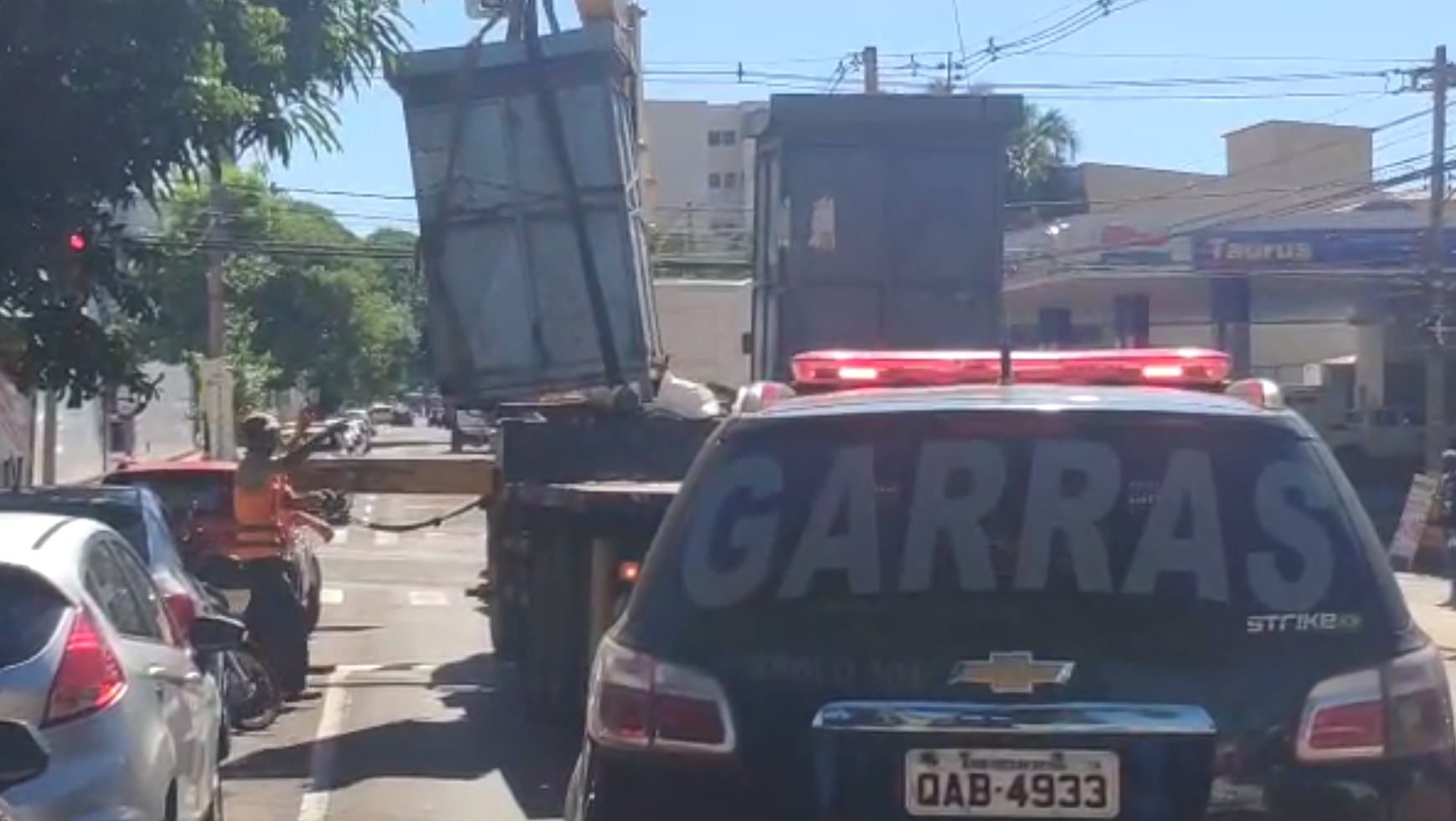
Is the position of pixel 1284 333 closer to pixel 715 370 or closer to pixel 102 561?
pixel 715 370

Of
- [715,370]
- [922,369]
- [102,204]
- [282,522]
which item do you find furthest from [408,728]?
[922,369]

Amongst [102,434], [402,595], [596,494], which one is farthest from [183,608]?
[102,434]

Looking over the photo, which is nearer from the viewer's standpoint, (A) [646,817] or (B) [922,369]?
(A) [646,817]

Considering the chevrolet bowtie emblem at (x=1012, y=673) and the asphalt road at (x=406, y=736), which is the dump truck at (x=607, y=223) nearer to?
the asphalt road at (x=406, y=736)

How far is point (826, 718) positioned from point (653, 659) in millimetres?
396

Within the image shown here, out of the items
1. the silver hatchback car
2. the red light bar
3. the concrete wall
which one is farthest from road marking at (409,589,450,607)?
the red light bar

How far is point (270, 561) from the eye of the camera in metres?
15.9

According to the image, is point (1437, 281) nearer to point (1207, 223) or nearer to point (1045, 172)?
point (1207, 223)

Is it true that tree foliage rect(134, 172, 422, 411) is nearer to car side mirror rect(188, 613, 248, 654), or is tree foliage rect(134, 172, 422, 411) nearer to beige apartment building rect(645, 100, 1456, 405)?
beige apartment building rect(645, 100, 1456, 405)

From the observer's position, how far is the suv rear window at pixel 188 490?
57.6ft

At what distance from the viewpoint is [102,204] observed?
15.9 m

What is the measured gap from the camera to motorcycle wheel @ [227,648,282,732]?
14773 millimetres

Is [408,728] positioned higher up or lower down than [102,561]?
lower down

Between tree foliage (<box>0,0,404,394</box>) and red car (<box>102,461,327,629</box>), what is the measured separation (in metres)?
1.05
